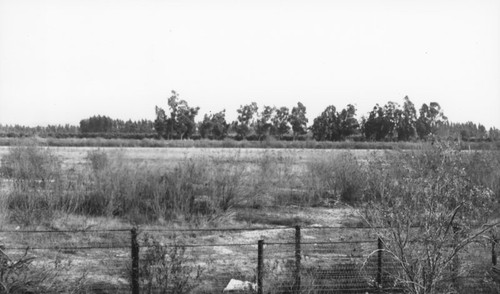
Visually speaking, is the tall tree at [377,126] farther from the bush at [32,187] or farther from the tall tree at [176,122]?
the bush at [32,187]

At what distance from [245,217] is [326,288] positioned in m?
7.78

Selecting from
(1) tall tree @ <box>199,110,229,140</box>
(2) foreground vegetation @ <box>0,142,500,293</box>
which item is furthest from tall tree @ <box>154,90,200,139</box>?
(2) foreground vegetation @ <box>0,142,500,293</box>

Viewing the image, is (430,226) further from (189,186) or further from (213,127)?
(213,127)

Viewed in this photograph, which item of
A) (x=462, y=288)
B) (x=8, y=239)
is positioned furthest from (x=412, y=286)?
(x=8, y=239)

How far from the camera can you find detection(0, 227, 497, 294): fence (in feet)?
25.4

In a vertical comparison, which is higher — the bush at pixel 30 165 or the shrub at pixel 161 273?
the bush at pixel 30 165

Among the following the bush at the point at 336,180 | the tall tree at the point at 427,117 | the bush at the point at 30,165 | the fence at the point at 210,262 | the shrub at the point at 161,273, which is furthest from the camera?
the tall tree at the point at 427,117

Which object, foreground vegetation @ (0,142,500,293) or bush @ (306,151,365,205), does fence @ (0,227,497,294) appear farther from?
bush @ (306,151,365,205)

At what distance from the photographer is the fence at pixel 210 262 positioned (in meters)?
7.75

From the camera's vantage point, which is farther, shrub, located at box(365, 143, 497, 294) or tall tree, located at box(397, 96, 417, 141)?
tall tree, located at box(397, 96, 417, 141)

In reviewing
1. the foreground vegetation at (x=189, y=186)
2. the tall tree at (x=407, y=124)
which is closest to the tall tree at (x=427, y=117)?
the tall tree at (x=407, y=124)

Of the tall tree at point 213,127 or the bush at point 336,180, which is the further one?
the tall tree at point 213,127

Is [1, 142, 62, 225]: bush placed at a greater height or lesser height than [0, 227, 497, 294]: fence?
greater

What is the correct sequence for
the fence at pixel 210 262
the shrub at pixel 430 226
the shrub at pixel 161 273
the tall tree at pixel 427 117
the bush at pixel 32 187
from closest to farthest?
the shrub at pixel 430 226, the shrub at pixel 161 273, the fence at pixel 210 262, the bush at pixel 32 187, the tall tree at pixel 427 117
